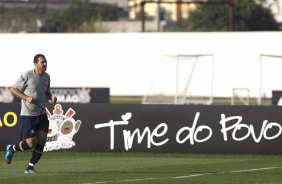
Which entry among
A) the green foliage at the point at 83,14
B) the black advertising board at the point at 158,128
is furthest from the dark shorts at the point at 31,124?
the green foliage at the point at 83,14

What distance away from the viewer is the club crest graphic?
79.4 ft

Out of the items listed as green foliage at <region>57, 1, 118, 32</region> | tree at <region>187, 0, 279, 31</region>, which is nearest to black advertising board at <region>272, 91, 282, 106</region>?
tree at <region>187, 0, 279, 31</region>

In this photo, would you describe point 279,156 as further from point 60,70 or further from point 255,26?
point 255,26

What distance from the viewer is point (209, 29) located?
8300 centimetres

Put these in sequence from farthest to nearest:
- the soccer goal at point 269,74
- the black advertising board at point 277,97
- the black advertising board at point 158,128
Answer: the soccer goal at point 269,74
the black advertising board at point 277,97
the black advertising board at point 158,128

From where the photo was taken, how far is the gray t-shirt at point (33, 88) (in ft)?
58.9

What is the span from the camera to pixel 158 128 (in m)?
24.2

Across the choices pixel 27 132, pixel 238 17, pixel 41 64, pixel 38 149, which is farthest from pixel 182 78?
pixel 41 64

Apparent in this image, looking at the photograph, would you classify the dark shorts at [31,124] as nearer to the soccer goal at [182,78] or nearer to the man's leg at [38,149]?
the man's leg at [38,149]

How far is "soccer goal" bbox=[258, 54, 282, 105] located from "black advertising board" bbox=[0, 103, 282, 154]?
34.4m

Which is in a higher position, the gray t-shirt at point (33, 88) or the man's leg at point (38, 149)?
the gray t-shirt at point (33, 88)

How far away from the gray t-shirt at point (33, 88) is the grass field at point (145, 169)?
1083mm

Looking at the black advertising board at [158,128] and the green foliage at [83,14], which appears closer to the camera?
the black advertising board at [158,128]

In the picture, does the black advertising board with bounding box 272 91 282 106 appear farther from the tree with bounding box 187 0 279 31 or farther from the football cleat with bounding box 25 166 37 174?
the tree with bounding box 187 0 279 31
